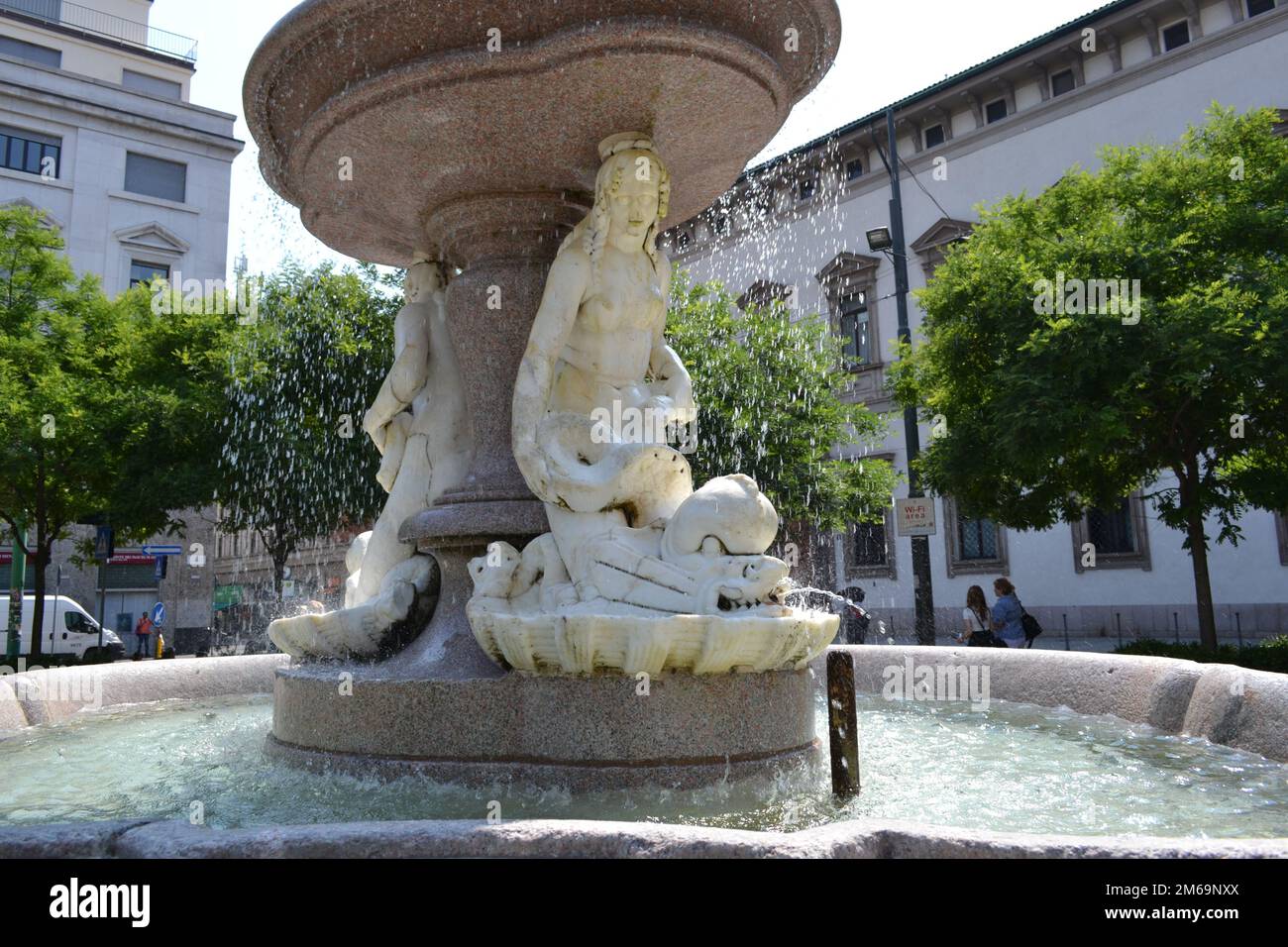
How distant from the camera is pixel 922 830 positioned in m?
2.44

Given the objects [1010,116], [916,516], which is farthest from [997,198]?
[916,516]

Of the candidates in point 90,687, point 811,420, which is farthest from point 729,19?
point 811,420

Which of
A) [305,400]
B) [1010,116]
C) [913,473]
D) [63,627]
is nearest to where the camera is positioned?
[913,473]

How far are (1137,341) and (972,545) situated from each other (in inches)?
522

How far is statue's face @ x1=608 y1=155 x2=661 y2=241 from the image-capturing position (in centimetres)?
514

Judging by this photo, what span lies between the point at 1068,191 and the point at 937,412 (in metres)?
3.86

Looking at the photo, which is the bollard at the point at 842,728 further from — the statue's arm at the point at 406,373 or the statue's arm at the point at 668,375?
the statue's arm at the point at 406,373

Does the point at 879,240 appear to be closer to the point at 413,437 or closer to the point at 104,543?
the point at 413,437

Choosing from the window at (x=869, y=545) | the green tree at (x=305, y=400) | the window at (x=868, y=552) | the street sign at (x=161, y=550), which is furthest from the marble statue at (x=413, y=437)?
the street sign at (x=161, y=550)

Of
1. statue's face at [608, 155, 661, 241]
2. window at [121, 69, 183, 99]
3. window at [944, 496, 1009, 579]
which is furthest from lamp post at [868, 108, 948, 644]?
window at [121, 69, 183, 99]

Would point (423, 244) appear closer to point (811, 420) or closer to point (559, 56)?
point (559, 56)

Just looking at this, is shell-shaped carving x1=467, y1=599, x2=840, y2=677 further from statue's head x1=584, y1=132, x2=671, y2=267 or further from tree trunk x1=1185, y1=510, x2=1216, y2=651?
tree trunk x1=1185, y1=510, x2=1216, y2=651

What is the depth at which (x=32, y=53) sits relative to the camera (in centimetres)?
3472

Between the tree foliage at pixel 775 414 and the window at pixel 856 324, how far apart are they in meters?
6.14
